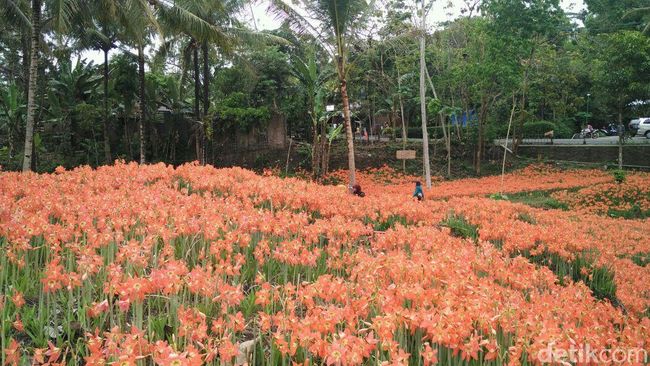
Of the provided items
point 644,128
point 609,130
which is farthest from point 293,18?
point 609,130

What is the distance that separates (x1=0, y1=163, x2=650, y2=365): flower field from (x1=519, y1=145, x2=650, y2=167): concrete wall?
861 inches

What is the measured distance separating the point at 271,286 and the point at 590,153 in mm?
28026

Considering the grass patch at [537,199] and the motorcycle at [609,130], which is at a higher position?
the motorcycle at [609,130]

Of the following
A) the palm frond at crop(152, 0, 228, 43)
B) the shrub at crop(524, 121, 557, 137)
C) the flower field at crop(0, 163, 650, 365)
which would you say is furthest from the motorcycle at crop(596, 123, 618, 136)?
the flower field at crop(0, 163, 650, 365)

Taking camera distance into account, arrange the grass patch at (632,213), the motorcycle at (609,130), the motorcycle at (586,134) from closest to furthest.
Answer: the grass patch at (632,213) < the motorcycle at (586,134) < the motorcycle at (609,130)

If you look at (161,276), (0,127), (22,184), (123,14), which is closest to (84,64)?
(0,127)

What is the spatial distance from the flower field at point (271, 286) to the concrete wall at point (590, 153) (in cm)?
2188

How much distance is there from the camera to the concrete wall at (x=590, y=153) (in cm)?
2597

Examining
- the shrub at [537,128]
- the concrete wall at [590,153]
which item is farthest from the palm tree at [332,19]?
the shrub at [537,128]

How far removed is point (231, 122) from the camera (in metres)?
24.0

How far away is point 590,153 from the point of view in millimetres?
27203

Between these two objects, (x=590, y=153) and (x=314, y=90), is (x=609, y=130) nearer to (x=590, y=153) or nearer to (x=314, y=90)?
(x=590, y=153)

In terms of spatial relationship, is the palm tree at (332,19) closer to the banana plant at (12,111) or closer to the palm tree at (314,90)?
the palm tree at (314,90)

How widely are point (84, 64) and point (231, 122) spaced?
9084 millimetres
